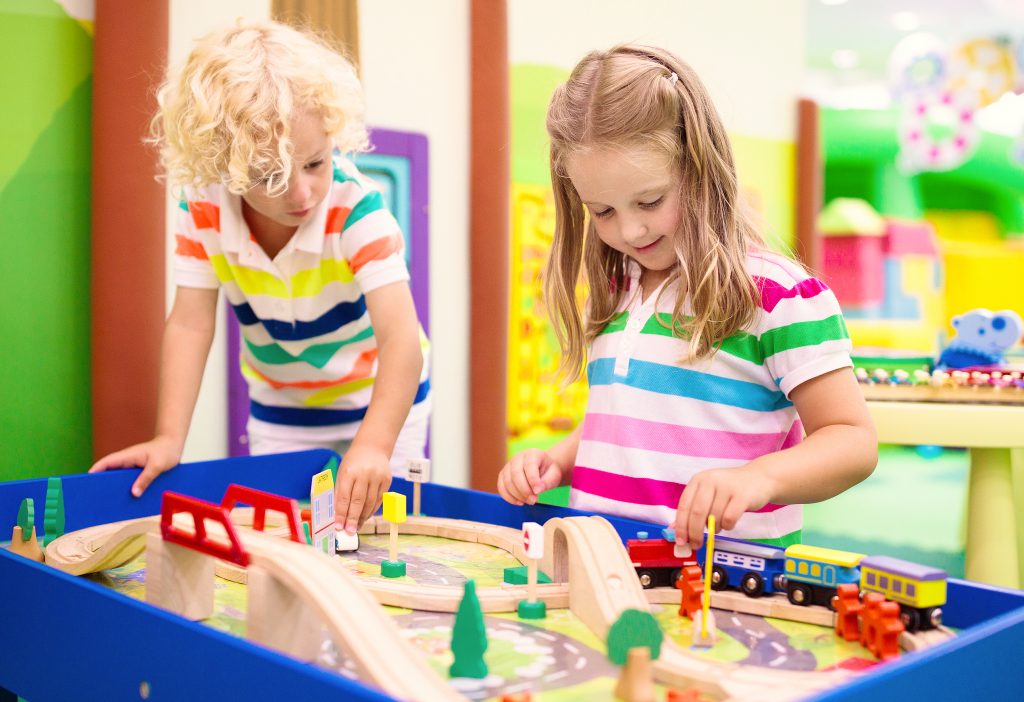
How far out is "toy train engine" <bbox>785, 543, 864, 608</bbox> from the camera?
644 mm

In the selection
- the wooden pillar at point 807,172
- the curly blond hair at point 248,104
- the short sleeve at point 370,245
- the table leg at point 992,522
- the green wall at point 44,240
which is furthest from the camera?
the wooden pillar at point 807,172

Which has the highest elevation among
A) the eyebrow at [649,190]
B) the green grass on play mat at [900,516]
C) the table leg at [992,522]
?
the eyebrow at [649,190]

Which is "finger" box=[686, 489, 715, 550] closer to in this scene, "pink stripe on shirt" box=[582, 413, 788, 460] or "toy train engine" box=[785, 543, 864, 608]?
"toy train engine" box=[785, 543, 864, 608]

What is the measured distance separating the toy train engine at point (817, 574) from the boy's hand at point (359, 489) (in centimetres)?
37

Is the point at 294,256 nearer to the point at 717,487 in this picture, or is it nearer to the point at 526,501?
the point at 526,501

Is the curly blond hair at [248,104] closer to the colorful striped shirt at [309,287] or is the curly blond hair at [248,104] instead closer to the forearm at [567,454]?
the colorful striped shirt at [309,287]

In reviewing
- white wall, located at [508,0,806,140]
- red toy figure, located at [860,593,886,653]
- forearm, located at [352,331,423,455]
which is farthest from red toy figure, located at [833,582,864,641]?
white wall, located at [508,0,806,140]

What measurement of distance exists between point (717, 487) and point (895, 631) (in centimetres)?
17

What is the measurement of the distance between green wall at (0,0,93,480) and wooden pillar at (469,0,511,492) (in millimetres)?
723

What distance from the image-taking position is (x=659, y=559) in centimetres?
71

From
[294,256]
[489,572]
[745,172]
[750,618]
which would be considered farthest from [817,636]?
[745,172]

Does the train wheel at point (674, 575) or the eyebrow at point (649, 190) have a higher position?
the eyebrow at point (649, 190)

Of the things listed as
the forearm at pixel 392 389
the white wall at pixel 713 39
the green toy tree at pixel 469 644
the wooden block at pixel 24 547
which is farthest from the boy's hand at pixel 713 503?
the white wall at pixel 713 39

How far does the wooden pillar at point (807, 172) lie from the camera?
2.97m
